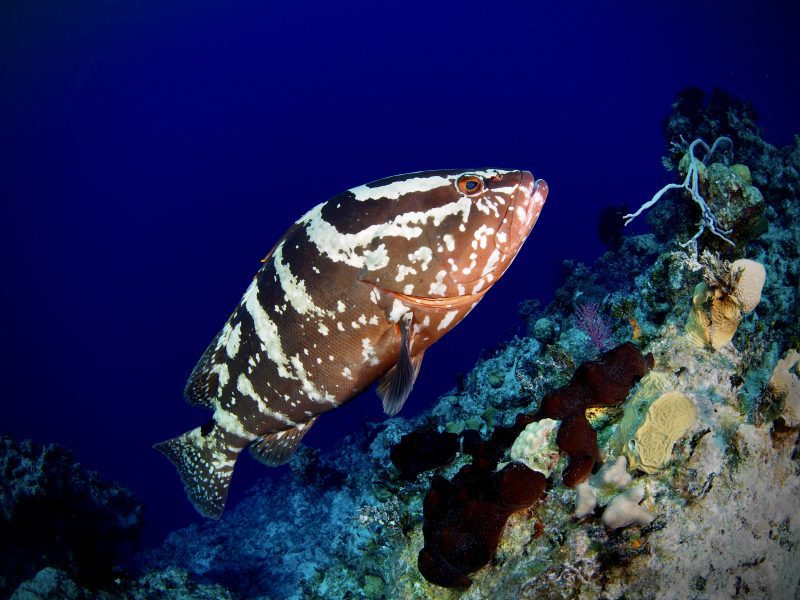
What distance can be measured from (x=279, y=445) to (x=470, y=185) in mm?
2864

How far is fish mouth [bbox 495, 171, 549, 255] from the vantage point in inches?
115

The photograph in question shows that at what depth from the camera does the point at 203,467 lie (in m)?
4.22

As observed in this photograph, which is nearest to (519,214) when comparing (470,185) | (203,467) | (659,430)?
(470,185)

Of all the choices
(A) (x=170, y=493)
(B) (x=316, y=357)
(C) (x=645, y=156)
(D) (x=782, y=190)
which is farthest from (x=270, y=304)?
(C) (x=645, y=156)

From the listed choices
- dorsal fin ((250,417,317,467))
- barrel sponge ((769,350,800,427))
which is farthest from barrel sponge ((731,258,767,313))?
dorsal fin ((250,417,317,467))

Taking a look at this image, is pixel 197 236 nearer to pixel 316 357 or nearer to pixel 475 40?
pixel 475 40

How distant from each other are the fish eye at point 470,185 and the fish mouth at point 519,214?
0.25m

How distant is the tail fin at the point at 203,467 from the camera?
413 cm

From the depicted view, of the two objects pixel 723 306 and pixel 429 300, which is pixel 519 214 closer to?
pixel 429 300

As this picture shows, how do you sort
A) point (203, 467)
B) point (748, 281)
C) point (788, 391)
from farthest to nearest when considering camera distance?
point (203, 467), point (748, 281), point (788, 391)

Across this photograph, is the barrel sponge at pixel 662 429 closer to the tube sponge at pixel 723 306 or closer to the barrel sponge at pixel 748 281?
the tube sponge at pixel 723 306

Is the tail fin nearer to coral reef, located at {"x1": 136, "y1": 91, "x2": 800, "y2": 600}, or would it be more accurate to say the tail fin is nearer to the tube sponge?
coral reef, located at {"x1": 136, "y1": 91, "x2": 800, "y2": 600}

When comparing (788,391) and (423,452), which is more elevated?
(423,452)

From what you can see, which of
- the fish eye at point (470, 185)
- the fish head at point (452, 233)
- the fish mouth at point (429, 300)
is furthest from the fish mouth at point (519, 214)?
the fish mouth at point (429, 300)
